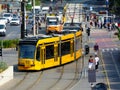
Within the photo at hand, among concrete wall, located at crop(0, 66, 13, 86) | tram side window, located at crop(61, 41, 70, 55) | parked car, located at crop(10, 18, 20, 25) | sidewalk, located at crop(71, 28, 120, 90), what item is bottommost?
parked car, located at crop(10, 18, 20, 25)

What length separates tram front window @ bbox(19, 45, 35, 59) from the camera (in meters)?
44.8

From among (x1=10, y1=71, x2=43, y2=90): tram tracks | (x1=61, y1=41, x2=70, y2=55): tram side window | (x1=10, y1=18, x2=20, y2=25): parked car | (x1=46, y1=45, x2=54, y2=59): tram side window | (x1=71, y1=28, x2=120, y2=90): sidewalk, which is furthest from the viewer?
(x1=10, y1=18, x2=20, y2=25): parked car

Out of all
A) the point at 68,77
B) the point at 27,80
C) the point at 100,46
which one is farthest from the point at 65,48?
the point at 100,46

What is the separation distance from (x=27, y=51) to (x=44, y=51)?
1.35 metres

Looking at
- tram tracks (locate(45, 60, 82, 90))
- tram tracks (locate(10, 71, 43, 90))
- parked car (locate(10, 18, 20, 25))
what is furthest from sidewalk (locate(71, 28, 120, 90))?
parked car (locate(10, 18, 20, 25))

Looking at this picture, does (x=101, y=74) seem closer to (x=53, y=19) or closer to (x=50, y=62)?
(x=50, y=62)

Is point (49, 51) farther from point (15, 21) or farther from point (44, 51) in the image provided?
point (15, 21)

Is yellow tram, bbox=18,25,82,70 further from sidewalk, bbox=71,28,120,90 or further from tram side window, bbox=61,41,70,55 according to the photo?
sidewalk, bbox=71,28,120,90

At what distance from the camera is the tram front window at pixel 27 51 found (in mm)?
44822

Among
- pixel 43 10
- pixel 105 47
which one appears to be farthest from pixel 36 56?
pixel 43 10

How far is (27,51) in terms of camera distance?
45031 millimetres

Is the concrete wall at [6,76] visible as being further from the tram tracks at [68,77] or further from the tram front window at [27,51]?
the tram tracks at [68,77]

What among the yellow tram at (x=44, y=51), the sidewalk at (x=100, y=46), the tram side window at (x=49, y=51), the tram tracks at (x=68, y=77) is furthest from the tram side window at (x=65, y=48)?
the sidewalk at (x=100, y=46)

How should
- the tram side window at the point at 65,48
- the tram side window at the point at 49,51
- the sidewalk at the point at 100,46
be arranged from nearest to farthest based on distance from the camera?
the sidewalk at the point at 100,46 < the tram side window at the point at 49,51 < the tram side window at the point at 65,48
